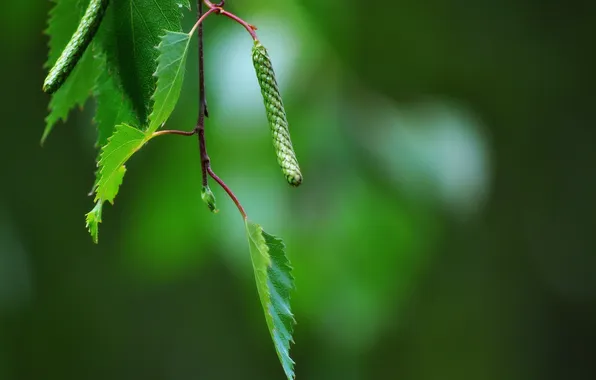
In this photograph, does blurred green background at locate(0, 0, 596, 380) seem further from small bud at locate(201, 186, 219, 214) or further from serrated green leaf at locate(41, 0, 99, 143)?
small bud at locate(201, 186, 219, 214)

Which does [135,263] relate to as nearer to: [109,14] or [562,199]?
[109,14]

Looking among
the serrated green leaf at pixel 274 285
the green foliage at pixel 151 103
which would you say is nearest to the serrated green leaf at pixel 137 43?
the green foliage at pixel 151 103

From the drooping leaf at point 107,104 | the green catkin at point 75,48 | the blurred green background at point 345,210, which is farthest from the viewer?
the blurred green background at point 345,210

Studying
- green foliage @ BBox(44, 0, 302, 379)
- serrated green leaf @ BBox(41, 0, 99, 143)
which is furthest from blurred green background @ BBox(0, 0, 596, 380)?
green foliage @ BBox(44, 0, 302, 379)

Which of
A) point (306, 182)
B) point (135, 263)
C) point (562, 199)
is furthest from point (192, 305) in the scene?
point (562, 199)

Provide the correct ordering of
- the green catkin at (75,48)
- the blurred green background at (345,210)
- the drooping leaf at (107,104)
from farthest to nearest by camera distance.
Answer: the blurred green background at (345,210) → the drooping leaf at (107,104) → the green catkin at (75,48)

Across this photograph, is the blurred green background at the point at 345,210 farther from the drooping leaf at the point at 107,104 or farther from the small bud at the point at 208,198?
the small bud at the point at 208,198
